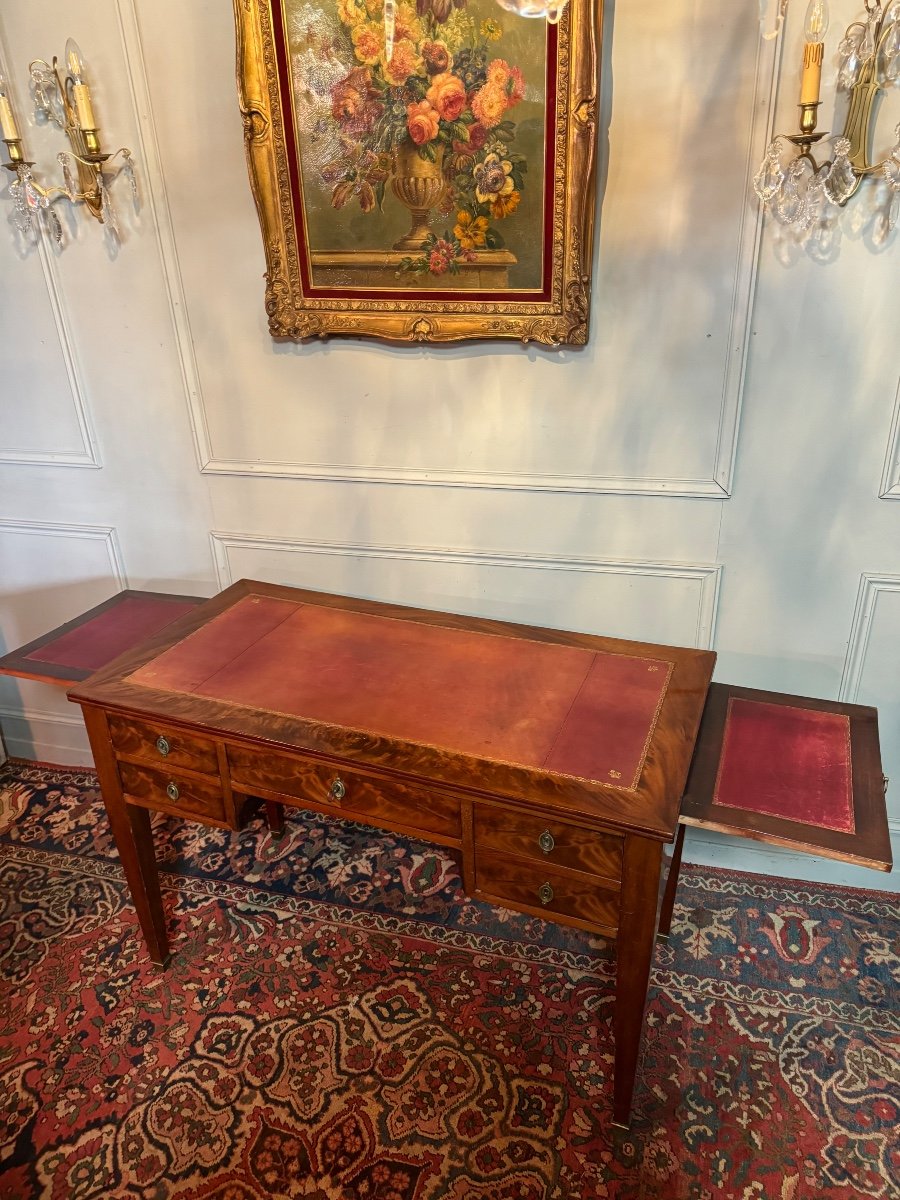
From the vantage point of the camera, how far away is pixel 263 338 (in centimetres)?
257

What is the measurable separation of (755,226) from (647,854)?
1.57 meters

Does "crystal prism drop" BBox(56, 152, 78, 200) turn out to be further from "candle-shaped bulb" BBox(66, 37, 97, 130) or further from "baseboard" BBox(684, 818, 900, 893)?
"baseboard" BBox(684, 818, 900, 893)

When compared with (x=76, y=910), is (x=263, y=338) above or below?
above

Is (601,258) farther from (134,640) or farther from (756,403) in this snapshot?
(134,640)

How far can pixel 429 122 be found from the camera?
7.04ft

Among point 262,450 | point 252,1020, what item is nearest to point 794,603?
point 262,450

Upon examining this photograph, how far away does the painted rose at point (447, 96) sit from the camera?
209 cm

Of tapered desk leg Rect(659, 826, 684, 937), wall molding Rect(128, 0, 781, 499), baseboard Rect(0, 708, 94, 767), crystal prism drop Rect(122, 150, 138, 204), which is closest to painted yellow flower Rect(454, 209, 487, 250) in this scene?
wall molding Rect(128, 0, 781, 499)

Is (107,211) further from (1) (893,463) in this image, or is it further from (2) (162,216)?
(1) (893,463)

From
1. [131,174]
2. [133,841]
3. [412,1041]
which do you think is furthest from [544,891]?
[131,174]

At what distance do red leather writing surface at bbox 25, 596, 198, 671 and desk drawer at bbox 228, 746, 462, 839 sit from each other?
71cm

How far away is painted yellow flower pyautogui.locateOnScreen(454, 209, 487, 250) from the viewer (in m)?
2.22

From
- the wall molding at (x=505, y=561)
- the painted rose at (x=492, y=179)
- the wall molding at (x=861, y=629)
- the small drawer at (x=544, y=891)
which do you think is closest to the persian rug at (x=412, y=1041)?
the small drawer at (x=544, y=891)

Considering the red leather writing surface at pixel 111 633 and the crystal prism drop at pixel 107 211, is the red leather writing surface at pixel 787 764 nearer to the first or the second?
the red leather writing surface at pixel 111 633
